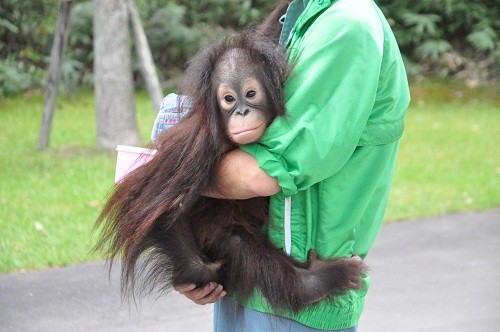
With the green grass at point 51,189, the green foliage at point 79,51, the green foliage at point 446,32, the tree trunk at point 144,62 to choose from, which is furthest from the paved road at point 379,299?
the green foliage at point 446,32

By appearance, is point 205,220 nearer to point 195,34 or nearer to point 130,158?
point 130,158

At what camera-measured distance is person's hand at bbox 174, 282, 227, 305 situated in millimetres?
2270

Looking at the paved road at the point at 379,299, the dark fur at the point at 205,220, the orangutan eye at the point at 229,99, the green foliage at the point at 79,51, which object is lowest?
the green foliage at the point at 79,51

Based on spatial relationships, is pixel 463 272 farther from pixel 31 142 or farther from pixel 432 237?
pixel 31 142

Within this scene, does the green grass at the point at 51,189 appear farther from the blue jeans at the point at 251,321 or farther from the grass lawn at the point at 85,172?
the blue jeans at the point at 251,321

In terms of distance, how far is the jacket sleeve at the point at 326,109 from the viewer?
2.02 meters

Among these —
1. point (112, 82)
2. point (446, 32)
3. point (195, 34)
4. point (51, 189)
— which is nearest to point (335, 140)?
point (51, 189)

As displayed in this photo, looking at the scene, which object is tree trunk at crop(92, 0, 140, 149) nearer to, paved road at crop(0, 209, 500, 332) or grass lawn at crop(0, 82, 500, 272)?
grass lawn at crop(0, 82, 500, 272)

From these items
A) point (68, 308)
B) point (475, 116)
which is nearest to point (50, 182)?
point (68, 308)

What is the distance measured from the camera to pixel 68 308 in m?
5.11

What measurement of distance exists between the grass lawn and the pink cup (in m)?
3.57

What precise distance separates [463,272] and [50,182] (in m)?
3.68

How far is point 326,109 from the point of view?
6.68ft

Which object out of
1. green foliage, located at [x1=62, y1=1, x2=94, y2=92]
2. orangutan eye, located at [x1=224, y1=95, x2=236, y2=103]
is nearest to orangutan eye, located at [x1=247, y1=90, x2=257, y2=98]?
orangutan eye, located at [x1=224, y1=95, x2=236, y2=103]
